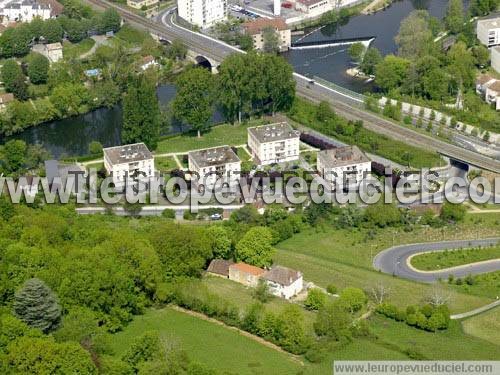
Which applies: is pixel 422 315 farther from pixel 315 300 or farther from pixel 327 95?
pixel 327 95

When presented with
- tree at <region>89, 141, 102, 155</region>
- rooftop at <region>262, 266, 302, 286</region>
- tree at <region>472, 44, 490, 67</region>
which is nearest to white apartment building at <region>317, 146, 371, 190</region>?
rooftop at <region>262, 266, 302, 286</region>

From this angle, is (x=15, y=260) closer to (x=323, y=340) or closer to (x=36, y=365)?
(x=36, y=365)

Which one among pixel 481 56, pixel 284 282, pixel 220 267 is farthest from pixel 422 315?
pixel 481 56

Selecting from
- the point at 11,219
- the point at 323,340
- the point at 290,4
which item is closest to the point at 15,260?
the point at 11,219

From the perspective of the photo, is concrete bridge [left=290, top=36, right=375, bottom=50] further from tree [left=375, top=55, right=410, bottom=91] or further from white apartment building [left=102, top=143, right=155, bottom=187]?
white apartment building [left=102, top=143, right=155, bottom=187]

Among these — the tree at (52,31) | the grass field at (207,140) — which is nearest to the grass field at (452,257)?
the grass field at (207,140)
